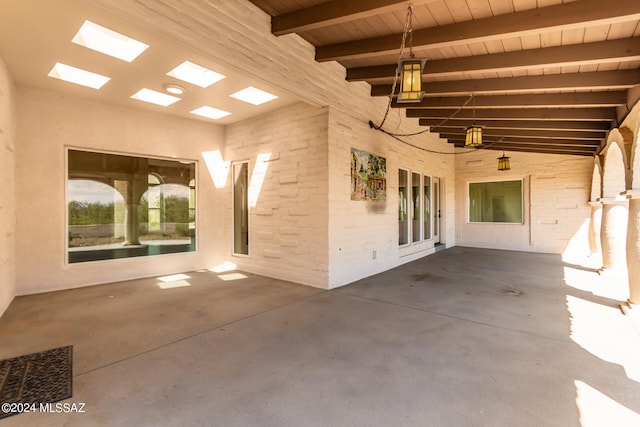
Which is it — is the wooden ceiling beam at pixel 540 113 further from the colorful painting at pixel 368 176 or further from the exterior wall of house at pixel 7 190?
the exterior wall of house at pixel 7 190

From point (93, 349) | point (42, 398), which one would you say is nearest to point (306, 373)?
point (42, 398)

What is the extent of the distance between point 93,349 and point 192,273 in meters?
3.35

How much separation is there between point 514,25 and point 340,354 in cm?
380

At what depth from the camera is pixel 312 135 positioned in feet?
16.4

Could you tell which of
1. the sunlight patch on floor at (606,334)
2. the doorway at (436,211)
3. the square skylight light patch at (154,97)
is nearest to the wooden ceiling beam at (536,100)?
the sunlight patch on floor at (606,334)

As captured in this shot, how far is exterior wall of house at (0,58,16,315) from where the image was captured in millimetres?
3633

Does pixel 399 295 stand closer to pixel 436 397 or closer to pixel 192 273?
pixel 436 397

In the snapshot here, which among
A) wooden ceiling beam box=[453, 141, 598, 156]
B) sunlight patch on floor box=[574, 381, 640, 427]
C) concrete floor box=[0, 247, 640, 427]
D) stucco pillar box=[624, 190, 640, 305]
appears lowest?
sunlight patch on floor box=[574, 381, 640, 427]

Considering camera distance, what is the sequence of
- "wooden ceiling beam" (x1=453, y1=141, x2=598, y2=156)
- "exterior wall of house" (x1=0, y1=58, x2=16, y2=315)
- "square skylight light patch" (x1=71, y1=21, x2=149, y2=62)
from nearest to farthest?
"square skylight light patch" (x1=71, y1=21, x2=149, y2=62) → "exterior wall of house" (x1=0, y1=58, x2=16, y2=315) → "wooden ceiling beam" (x1=453, y1=141, x2=598, y2=156)

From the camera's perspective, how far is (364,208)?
18.2 ft

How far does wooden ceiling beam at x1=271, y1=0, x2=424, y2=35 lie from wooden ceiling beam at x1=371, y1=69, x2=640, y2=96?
2367mm

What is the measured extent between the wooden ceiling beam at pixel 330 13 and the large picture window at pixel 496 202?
8179mm

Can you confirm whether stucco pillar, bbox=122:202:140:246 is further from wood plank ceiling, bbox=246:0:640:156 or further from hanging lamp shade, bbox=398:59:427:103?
hanging lamp shade, bbox=398:59:427:103

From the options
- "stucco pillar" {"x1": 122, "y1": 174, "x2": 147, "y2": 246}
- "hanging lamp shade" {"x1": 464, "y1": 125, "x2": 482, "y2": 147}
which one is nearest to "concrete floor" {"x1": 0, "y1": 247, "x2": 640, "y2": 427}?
"stucco pillar" {"x1": 122, "y1": 174, "x2": 147, "y2": 246}
